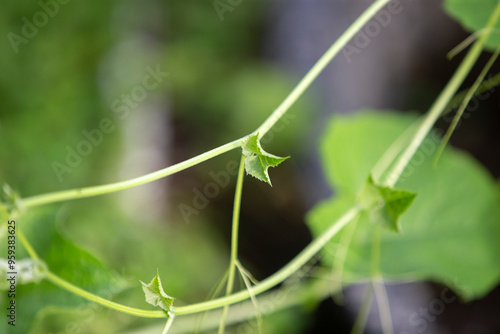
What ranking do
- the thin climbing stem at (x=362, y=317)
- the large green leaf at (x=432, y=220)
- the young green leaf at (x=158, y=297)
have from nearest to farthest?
the young green leaf at (x=158, y=297) < the large green leaf at (x=432, y=220) < the thin climbing stem at (x=362, y=317)

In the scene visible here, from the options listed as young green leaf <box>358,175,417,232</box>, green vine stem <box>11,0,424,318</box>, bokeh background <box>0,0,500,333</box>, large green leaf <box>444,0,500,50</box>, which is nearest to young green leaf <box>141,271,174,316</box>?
green vine stem <box>11,0,424,318</box>

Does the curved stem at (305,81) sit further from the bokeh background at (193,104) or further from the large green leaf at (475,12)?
the bokeh background at (193,104)

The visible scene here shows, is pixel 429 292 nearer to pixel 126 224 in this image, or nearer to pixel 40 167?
pixel 126 224

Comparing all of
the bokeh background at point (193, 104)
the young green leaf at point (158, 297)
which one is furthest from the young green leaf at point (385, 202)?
the bokeh background at point (193, 104)

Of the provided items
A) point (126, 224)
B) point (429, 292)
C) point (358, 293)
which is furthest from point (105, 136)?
point (429, 292)

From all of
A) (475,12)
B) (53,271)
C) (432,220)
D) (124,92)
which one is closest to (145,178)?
(53,271)

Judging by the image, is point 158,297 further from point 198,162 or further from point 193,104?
point 193,104
